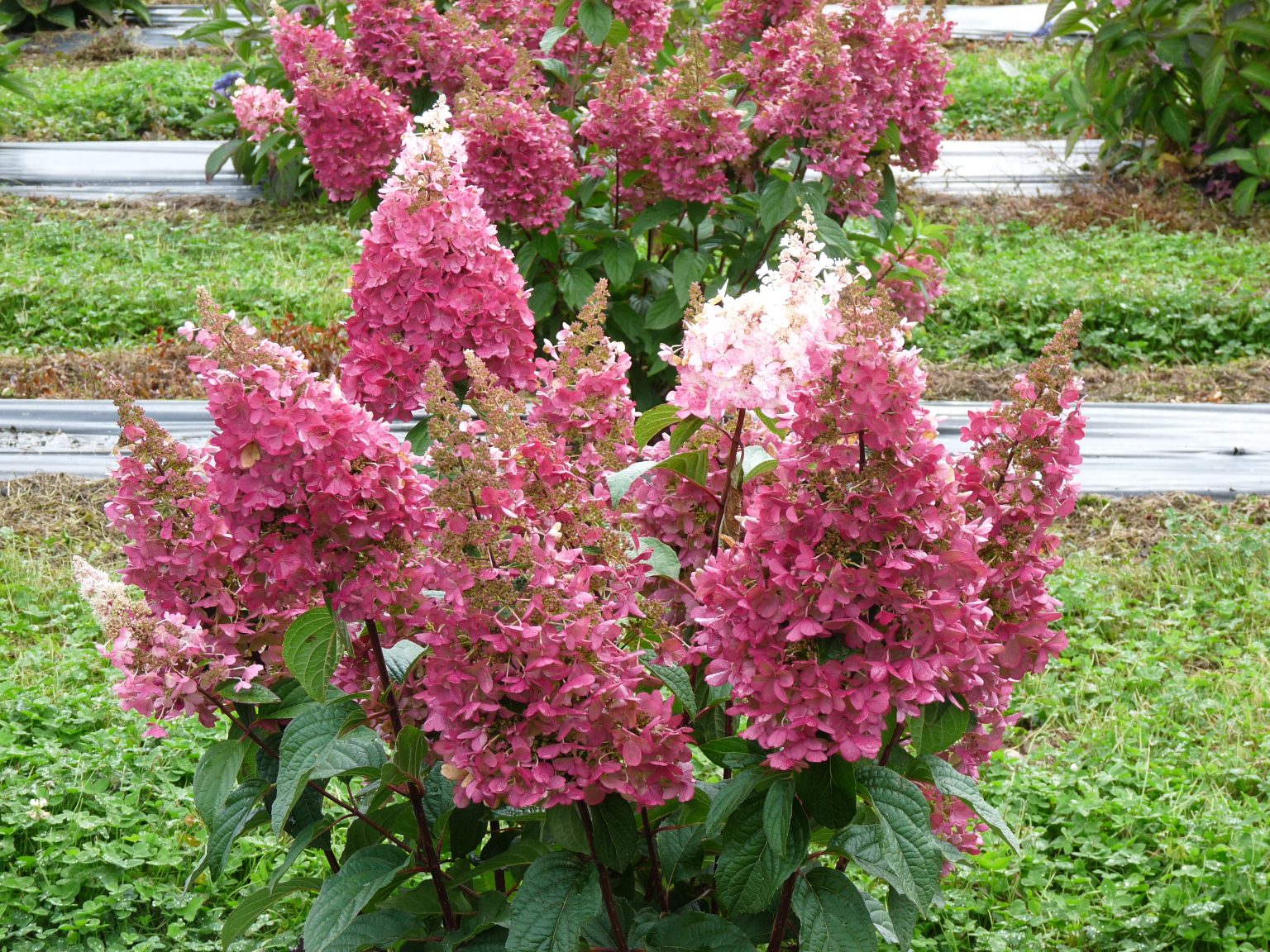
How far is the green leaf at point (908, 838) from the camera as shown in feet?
4.50

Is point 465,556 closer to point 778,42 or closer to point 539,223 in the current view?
point 539,223

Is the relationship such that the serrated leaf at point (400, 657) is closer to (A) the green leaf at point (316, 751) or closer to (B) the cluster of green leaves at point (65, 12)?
(A) the green leaf at point (316, 751)

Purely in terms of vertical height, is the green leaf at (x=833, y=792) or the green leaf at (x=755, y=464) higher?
the green leaf at (x=755, y=464)

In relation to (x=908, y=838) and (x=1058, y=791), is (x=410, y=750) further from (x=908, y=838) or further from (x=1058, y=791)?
(x=1058, y=791)

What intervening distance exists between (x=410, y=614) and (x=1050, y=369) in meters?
0.77

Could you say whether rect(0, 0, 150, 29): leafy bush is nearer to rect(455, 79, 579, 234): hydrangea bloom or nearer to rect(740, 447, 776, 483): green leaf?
rect(455, 79, 579, 234): hydrangea bloom

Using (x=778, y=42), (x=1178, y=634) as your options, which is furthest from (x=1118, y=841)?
(x=778, y=42)

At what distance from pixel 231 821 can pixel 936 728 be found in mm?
864

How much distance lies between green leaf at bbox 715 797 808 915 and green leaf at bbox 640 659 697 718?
0.13 meters

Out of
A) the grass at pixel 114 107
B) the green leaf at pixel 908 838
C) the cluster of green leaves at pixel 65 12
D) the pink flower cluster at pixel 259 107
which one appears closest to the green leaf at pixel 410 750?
the green leaf at pixel 908 838

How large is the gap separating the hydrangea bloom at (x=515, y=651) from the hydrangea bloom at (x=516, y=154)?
1.76 m

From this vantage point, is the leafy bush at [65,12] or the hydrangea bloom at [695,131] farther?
the leafy bush at [65,12]

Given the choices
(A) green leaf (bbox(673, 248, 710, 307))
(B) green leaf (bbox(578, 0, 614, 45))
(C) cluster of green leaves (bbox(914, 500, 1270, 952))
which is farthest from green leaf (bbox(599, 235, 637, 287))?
(C) cluster of green leaves (bbox(914, 500, 1270, 952))

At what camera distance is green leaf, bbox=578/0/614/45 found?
3.50m
